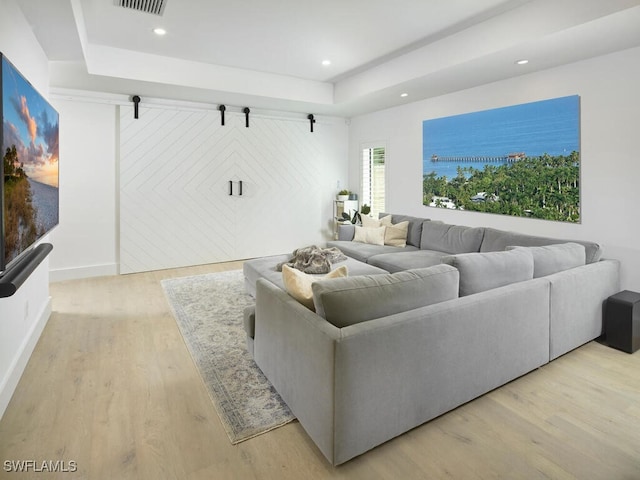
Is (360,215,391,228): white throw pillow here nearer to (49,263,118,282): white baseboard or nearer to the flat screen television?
(49,263,118,282): white baseboard

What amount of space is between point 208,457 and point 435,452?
1098 millimetres

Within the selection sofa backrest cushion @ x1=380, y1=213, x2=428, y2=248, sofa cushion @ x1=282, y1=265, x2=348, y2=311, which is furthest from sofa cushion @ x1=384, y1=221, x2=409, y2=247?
sofa cushion @ x1=282, y1=265, x2=348, y2=311

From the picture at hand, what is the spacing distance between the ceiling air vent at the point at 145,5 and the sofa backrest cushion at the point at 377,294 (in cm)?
282

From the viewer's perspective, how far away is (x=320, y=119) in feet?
22.3

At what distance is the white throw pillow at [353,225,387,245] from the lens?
199 inches

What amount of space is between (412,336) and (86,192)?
4.88 m

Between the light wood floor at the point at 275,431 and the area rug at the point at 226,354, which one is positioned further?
the area rug at the point at 226,354

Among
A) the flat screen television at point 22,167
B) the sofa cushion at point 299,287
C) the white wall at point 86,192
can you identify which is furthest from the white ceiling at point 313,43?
the sofa cushion at point 299,287

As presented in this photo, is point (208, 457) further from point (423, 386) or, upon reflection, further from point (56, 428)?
point (423, 386)

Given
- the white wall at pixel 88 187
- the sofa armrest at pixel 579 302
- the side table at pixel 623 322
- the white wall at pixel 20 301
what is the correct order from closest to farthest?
the white wall at pixel 20 301 < the sofa armrest at pixel 579 302 < the side table at pixel 623 322 < the white wall at pixel 88 187

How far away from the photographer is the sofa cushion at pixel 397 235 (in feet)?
16.3

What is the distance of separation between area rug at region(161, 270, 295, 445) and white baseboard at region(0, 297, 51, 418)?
107 cm


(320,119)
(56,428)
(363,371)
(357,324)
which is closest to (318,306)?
(357,324)

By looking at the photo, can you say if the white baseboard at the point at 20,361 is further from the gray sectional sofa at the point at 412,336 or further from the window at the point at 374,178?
the window at the point at 374,178
